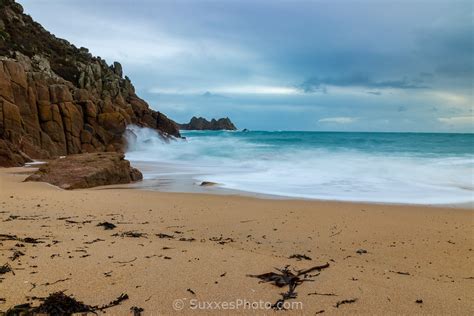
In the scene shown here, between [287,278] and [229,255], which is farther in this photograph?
[229,255]

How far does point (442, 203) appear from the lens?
26.3ft

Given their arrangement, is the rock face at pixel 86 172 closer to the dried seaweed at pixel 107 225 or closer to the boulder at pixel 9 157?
the boulder at pixel 9 157

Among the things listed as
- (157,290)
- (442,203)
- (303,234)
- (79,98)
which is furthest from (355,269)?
(79,98)

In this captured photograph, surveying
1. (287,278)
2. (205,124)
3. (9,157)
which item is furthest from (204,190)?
(205,124)

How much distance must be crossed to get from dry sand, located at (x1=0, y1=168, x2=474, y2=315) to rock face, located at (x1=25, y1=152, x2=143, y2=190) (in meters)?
2.36

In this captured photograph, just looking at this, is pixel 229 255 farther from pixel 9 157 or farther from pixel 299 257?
pixel 9 157

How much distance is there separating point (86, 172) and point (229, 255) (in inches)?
270

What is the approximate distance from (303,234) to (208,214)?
1.63 meters

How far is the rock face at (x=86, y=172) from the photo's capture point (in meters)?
8.87

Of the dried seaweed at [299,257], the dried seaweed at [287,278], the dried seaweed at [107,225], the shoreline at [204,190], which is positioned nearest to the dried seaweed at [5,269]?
the dried seaweed at [107,225]

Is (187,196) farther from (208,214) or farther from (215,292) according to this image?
(215,292)

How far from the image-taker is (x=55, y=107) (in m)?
20.3

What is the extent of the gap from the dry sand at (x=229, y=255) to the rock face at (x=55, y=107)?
9.98 meters

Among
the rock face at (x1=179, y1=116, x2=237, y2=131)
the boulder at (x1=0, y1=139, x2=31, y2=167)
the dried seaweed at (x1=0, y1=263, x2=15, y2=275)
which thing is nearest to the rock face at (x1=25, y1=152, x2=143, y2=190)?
the boulder at (x1=0, y1=139, x2=31, y2=167)
